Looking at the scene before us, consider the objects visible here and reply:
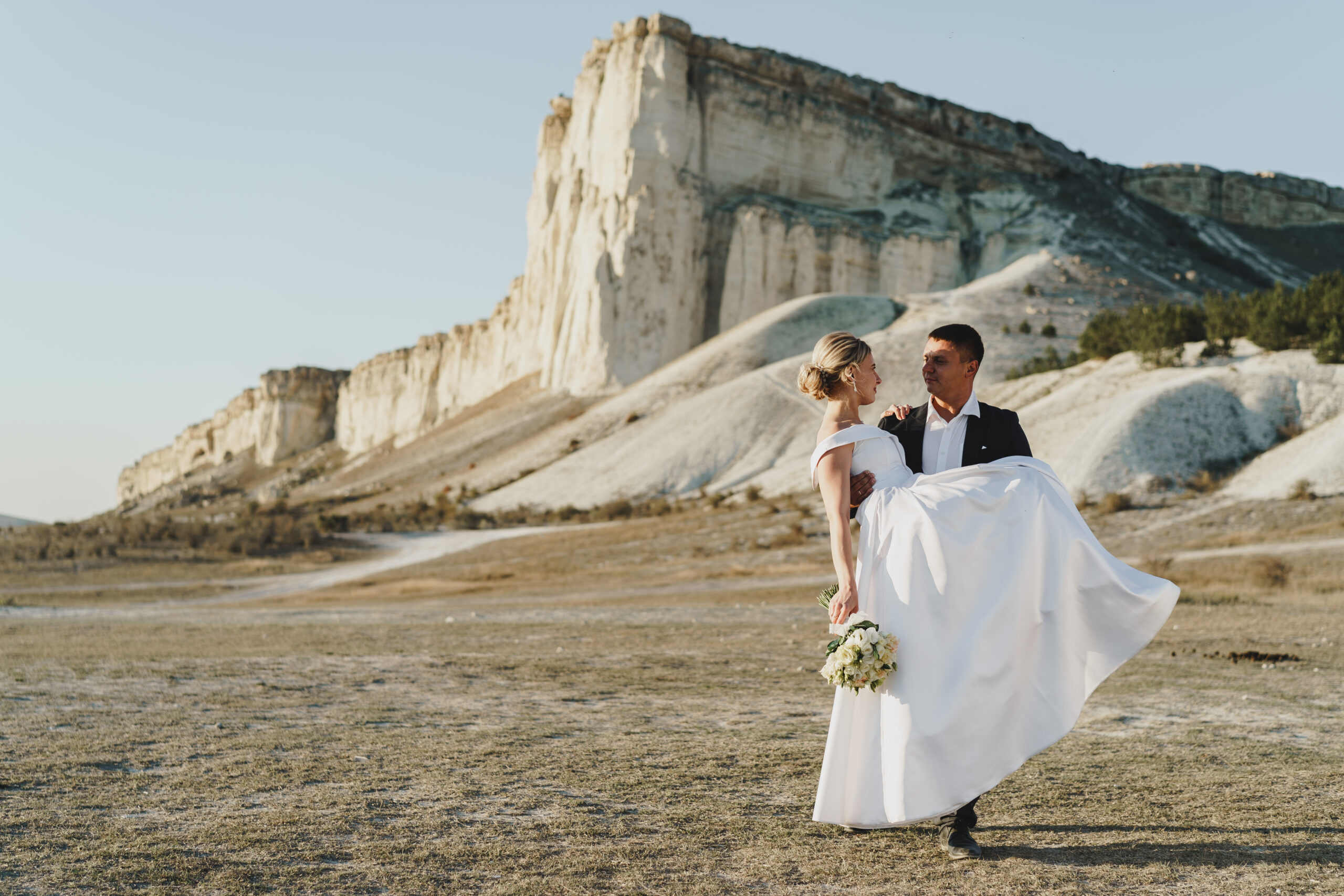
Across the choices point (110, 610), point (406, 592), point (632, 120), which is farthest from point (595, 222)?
point (110, 610)

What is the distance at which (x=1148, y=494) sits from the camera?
87.0 ft

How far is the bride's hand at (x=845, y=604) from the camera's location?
14.7 feet

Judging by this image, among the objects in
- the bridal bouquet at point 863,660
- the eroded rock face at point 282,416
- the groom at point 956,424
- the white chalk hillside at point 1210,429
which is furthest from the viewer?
the eroded rock face at point 282,416

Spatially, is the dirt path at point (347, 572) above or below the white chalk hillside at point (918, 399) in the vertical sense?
below

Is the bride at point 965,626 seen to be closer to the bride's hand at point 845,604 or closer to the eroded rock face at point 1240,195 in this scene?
the bride's hand at point 845,604

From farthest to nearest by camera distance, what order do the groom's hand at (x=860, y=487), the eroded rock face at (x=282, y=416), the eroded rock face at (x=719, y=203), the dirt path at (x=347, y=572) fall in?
1. the eroded rock face at (x=282, y=416)
2. the eroded rock face at (x=719, y=203)
3. the dirt path at (x=347, y=572)
4. the groom's hand at (x=860, y=487)

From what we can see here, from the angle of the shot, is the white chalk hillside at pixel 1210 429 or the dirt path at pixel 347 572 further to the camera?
the dirt path at pixel 347 572

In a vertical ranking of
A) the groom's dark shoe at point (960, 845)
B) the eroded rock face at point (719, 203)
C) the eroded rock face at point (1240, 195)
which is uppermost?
the eroded rock face at point (1240, 195)

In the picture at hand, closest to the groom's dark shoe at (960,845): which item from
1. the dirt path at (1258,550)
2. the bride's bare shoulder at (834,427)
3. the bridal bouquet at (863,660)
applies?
the bridal bouquet at (863,660)

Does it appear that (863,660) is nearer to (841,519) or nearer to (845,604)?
(845,604)

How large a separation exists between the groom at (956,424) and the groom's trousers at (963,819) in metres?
0.27

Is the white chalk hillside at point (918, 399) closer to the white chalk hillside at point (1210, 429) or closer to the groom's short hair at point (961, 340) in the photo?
the white chalk hillside at point (1210, 429)

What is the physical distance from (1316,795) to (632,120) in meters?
67.7

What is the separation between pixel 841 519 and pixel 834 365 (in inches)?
27.5
